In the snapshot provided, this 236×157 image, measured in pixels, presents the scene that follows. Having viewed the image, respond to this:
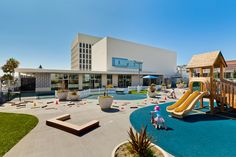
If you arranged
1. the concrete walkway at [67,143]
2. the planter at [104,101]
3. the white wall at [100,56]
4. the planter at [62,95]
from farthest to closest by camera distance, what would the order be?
1. the white wall at [100,56]
2. the planter at [62,95]
3. the planter at [104,101]
4. the concrete walkway at [67,143]

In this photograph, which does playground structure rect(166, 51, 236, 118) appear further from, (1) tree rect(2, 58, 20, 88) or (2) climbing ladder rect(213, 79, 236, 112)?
(1) tree rect(2, 58, 20, 88)

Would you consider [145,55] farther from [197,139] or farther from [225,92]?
[197,139]

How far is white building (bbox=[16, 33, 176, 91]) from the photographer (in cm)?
2109

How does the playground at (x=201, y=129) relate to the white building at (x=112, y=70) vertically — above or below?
below

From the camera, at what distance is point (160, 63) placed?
3491cm

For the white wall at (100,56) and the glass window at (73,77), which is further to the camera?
the white wall at (100,56)

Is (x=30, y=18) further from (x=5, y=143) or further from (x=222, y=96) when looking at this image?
(x=222, y=96)

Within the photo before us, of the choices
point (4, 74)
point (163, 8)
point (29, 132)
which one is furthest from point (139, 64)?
point (4, 74)

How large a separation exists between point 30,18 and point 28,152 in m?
15.3

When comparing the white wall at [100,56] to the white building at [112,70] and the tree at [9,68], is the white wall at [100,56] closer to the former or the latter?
the white building at [112,70]

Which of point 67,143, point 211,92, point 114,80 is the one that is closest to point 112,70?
point 114,80

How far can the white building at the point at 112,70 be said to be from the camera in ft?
69.2

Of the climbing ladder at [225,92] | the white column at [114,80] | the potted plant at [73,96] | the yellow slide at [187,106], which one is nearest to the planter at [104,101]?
the yellow slide at [187,106]

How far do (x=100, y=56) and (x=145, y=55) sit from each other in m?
12.5
